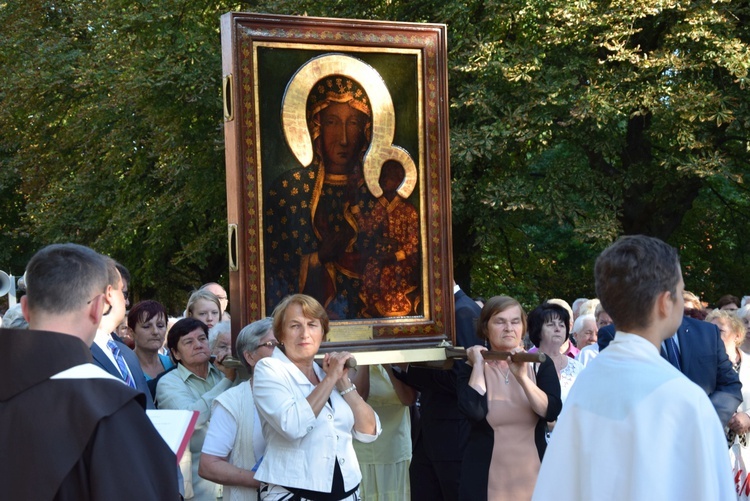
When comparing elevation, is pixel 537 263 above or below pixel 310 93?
below

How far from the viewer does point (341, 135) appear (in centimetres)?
692

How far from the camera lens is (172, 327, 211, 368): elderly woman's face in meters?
7.25

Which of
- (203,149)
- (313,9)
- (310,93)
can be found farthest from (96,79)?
(310,93)

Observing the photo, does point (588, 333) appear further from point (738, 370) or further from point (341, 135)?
point (341, 135)

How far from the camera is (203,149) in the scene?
1983 centimetres

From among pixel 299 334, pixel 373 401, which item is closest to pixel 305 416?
pixel 299 334

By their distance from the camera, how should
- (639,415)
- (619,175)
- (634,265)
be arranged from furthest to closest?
(619,175) < (634,265) < (639,415)

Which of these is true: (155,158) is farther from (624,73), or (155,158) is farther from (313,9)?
(624,73)

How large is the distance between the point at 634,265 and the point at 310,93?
3526mm

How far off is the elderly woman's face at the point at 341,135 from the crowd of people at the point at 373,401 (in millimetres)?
1107

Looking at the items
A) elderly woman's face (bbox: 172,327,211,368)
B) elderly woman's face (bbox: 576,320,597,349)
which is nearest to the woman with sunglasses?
elderly woman's face (bbox: 172,327,211,368)

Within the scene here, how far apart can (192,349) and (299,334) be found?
1.66 meters

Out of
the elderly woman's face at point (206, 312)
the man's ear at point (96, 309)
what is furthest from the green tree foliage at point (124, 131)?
the man's ear at point (96, 309)

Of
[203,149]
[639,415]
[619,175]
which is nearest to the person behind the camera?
[639,415]
